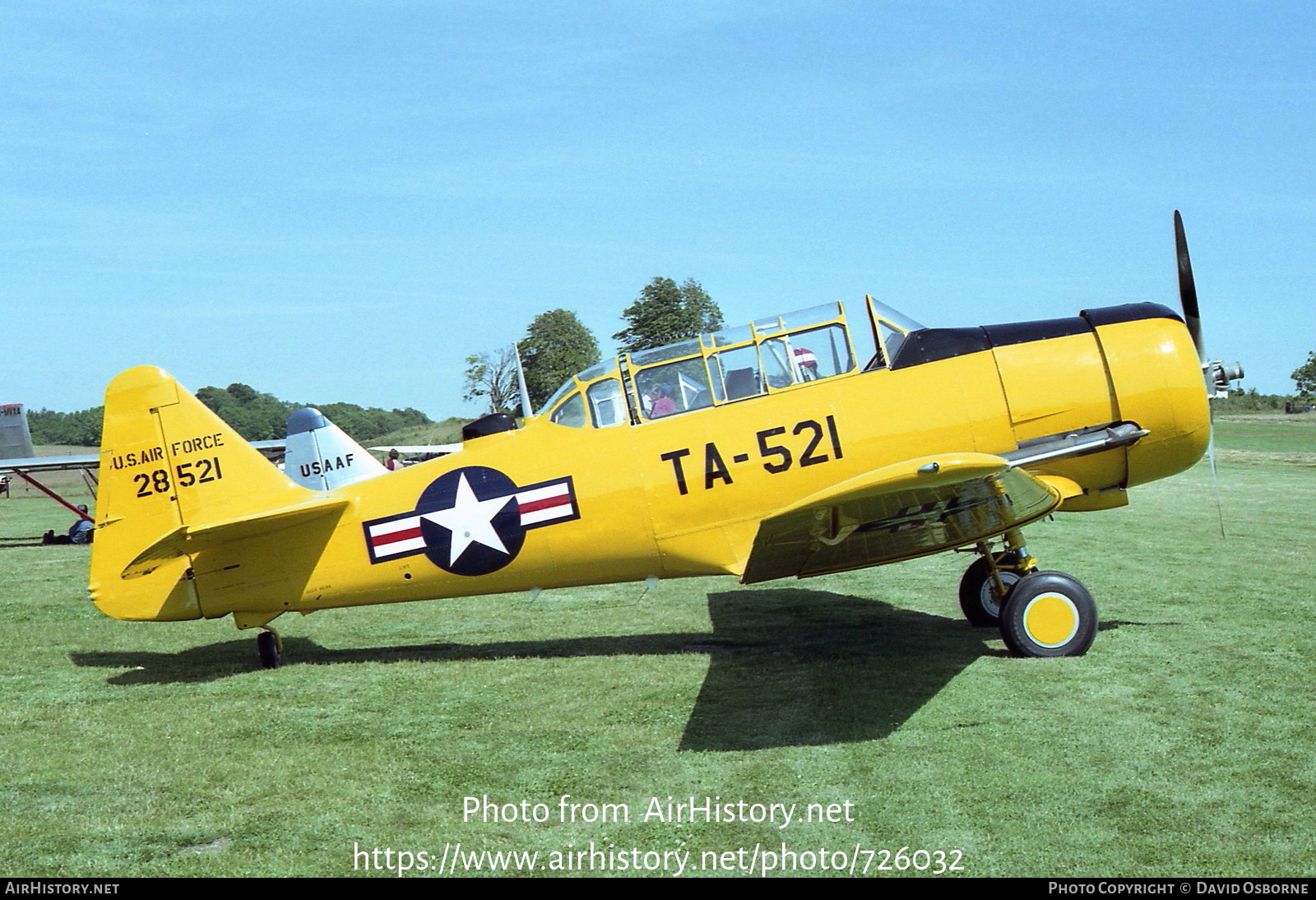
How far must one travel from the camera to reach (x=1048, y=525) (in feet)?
46.7

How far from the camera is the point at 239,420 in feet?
256

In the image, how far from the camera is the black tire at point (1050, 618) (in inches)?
247

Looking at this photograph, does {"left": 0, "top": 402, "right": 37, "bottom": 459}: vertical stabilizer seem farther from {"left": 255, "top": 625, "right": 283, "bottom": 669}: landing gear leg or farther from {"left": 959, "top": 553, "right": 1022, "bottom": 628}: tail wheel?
{"left": 959, "top": 553, "right": 1022, "bottom": 628}: tail wheel

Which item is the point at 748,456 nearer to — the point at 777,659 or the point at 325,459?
the point at 777,659

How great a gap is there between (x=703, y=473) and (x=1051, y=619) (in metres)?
2.51

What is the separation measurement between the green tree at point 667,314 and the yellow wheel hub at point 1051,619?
41.1 meters

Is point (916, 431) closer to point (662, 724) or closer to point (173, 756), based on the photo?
point (662, 724)

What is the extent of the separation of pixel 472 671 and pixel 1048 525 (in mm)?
10362

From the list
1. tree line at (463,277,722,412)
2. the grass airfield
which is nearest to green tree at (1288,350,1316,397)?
tree line at (463,277,722,412)

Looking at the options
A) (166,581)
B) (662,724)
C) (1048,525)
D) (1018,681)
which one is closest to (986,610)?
(1018,681)

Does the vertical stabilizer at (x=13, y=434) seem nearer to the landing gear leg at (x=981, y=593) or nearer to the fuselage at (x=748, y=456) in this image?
the fuselage at (x=748, y=456)

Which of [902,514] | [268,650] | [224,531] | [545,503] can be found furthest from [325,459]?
[902,514]

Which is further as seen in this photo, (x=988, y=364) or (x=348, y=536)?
(x=348, y=536)

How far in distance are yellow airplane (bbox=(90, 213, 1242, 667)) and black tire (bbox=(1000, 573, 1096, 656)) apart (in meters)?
0.01
